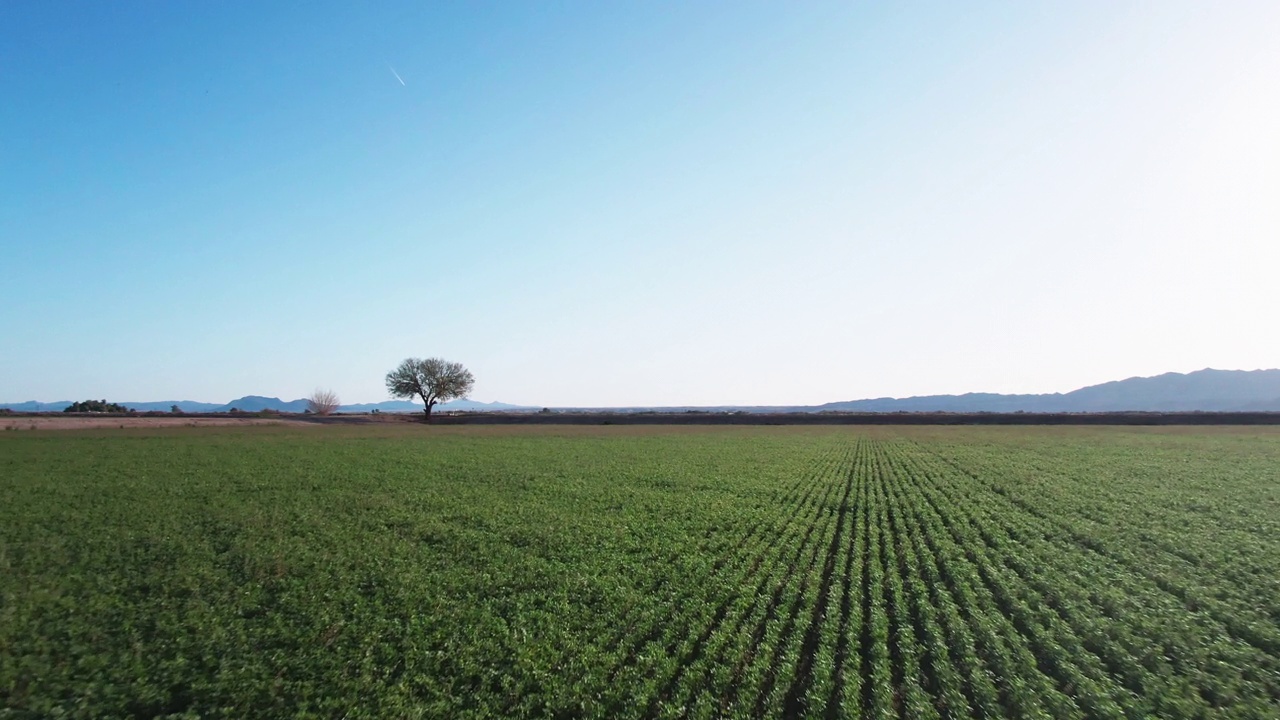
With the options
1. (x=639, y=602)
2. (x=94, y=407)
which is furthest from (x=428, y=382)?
(x=639, y=602)

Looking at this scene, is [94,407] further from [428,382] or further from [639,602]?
[639,602]

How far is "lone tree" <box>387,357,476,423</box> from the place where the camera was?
119250 millimetres

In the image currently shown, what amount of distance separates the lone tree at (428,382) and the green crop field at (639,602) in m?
94.7

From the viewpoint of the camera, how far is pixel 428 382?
396 feet

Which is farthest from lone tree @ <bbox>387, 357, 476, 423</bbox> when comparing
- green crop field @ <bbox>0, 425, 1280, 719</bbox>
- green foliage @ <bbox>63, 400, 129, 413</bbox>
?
green crop field @ <bbox>0, 425, 1280, 719</bbox>

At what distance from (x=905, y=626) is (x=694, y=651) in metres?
4.02

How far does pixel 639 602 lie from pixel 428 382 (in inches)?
4625

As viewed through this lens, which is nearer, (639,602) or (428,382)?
(639,602)

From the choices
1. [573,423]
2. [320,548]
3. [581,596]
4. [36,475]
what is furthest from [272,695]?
[573,423]

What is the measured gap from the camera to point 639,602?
1183cm

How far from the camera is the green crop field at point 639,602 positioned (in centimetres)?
833

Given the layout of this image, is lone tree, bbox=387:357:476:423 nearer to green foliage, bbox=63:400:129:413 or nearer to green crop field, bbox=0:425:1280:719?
green foliage, bbox=63:400:129:413

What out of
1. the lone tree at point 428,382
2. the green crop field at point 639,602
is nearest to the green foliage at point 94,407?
the lone tree at point 428,382

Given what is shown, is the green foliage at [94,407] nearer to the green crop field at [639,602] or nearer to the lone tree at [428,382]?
the lone tree at [428,382]
